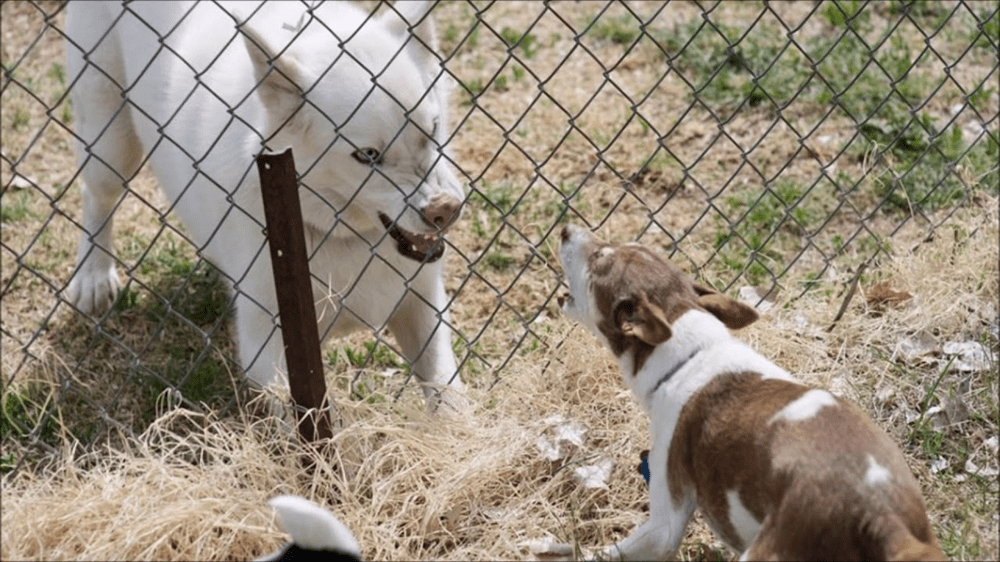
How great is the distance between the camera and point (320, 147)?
3744 mm

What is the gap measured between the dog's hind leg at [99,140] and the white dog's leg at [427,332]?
112 centimetres

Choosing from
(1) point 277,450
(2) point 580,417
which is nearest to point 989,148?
(2) point 580,417

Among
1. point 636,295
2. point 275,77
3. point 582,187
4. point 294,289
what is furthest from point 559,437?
point 582,187

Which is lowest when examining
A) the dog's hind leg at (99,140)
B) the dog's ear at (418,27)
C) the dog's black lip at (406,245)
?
the dog's hind leg at (99,140)

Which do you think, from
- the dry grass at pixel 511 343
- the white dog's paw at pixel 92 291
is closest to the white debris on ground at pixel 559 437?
the dry grass at pixel 511 343

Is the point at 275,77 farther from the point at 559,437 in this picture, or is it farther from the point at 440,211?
the point at 559,437

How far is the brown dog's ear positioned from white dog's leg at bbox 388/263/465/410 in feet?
3.44

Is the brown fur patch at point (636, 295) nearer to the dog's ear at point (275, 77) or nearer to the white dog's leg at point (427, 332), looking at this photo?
the white dog's leg at point (427, 332)

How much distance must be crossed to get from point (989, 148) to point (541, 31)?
255cm

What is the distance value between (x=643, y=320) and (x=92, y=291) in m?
2.92

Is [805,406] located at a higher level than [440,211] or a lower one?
higher

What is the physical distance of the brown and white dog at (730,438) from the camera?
2.51m

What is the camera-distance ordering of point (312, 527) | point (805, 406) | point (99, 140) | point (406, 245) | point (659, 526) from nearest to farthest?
point (312, 527) → point (805, 406) → point (659, 526) → point (406, 245) → point (99, 140)

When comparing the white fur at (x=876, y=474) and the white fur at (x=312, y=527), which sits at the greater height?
the white fur at (x=876, y=474)
